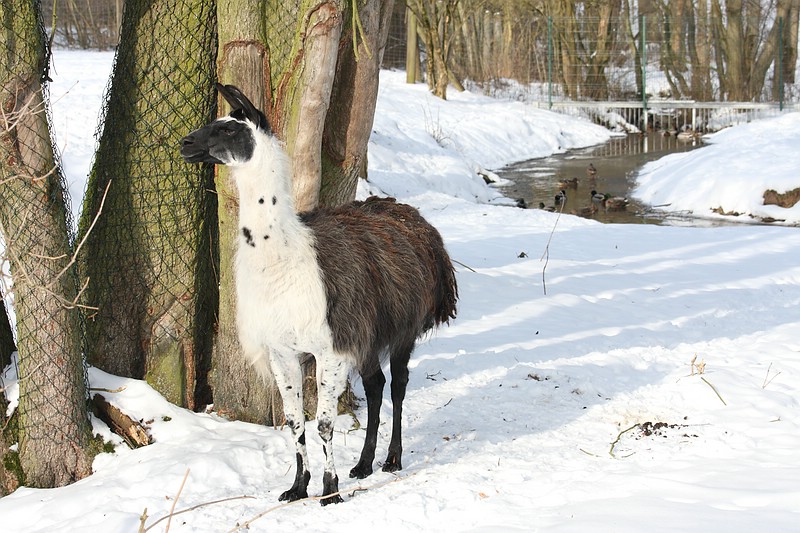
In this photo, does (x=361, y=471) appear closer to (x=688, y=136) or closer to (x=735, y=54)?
(x=688, y=136)

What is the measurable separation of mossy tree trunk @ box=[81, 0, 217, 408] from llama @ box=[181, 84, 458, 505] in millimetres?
1167

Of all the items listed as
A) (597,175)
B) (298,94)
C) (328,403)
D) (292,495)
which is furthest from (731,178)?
(292,495)

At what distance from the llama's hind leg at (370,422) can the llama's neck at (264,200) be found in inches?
41.9

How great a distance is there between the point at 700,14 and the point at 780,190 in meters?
16.6

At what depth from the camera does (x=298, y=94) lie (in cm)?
509

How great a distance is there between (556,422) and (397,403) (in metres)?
1.15

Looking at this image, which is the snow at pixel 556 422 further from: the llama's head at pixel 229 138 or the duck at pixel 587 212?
the duck at pixel 587 212

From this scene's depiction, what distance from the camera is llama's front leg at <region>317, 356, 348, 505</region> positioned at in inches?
175

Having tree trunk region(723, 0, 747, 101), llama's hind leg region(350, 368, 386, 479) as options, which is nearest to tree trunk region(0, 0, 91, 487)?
llama's hind leg region(350, 368, 386, 479)

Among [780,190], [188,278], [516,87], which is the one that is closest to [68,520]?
[188,278]

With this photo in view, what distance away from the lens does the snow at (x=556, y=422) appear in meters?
4.30

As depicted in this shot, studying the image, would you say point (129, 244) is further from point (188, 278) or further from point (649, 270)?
point (649, 270)

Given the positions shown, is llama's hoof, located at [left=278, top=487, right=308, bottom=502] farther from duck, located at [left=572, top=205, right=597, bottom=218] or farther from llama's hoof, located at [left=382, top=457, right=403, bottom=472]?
duck, located at [left=572, top=205, right=597, bottom=218]

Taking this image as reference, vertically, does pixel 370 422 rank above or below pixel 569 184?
below
